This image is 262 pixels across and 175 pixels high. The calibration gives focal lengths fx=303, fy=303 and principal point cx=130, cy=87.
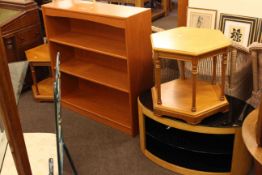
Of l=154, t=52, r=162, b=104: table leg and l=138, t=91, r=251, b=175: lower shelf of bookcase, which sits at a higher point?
l=154, t=52, r=162, b=104: table leg

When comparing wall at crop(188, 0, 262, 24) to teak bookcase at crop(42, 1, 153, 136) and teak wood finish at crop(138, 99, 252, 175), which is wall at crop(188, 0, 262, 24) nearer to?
teak bookcase at crop(42, 1, 153, 136)

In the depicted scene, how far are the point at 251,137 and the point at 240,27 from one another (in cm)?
153

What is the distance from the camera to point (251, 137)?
1.34 m

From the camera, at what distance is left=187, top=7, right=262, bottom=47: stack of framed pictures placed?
2540 millimetres

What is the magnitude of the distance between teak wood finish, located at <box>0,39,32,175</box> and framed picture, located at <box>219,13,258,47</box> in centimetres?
232

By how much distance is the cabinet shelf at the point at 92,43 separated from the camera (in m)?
2.45

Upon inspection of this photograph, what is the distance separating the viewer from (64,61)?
2.97m

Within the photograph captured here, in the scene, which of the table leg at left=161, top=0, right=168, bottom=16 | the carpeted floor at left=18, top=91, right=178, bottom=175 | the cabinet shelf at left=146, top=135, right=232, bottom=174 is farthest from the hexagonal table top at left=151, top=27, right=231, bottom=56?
the table leg at left=161, top=0, right=168, bottom=16

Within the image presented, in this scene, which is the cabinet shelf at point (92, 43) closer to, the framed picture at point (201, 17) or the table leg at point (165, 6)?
the framed picture at point (201, 17)

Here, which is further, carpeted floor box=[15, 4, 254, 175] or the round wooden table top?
carpeted floor box=[15, 4, 254, 175]

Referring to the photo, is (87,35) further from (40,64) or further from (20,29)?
(20,29)

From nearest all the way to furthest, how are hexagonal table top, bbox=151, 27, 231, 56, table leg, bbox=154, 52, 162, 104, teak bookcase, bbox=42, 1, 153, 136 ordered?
hexagonal table top, bbox=151, 27, 231, 56, table leg, bbox=154, 52, 162, 104, teak bookcase, bbox=42, 1, 153, 136

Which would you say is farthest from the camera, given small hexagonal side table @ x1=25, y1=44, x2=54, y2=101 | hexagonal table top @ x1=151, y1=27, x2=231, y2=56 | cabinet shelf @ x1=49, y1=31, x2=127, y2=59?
small hexagonal side table @ x1=25, y1=44, x2=54, y2=101

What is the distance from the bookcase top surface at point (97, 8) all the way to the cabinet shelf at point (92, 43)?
30cm
